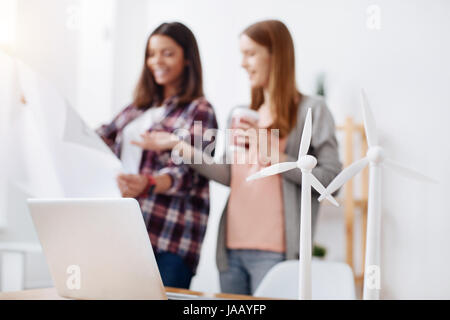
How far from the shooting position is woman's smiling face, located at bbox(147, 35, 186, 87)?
2016 millimetres

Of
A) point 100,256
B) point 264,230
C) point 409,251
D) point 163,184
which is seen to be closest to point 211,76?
point 163,184

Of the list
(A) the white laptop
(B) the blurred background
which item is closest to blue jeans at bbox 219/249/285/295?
(B) the blurred background

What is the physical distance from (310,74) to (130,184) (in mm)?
1157

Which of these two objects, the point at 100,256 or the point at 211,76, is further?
the point at 211,76

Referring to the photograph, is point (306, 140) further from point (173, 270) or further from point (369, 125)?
point (173, 270)

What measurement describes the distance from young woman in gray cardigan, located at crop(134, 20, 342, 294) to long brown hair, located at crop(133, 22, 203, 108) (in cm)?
18

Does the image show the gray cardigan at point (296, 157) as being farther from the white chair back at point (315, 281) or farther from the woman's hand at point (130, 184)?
the woman's hand at point (130, 184)

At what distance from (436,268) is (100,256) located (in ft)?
4.51

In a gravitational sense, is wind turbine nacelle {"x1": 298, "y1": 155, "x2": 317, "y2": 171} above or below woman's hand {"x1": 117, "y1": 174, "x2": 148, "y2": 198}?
above

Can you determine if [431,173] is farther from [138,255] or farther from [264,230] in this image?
[138,255]

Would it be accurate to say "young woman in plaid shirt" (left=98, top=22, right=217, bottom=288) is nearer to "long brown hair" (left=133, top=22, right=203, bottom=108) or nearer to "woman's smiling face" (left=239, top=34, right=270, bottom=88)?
"long brown hair" (left=133, top=22, right=203, bottom=108)

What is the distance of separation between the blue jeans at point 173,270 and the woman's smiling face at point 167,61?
24.9 inches

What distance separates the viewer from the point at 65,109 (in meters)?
1.71

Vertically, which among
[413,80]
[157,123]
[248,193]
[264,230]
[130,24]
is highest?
[130,24]
